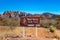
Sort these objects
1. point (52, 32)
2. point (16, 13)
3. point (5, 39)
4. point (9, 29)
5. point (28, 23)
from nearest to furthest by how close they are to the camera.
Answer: point (5, 39) → point (28, 23) → point (52, 32) → point (9, 29) → point (16, 13)

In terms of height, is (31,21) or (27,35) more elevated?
(31,21)

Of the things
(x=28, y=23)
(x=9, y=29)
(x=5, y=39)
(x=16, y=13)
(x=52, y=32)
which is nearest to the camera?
(x=5, y=39)

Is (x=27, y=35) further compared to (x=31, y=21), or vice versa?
(x=27, y=35)

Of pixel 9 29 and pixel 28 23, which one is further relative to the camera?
pixel 9 29

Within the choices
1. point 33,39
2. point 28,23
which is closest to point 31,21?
point 28,23

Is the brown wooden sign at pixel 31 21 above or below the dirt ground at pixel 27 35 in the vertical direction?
above

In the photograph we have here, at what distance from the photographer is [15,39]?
2547 centimetres

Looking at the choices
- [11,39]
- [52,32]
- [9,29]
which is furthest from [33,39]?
[9,29]

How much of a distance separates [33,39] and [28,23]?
3142mm

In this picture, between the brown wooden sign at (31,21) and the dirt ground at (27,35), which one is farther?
the brown wooden sign at (31,21)

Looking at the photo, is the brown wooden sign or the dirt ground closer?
the dirt ground

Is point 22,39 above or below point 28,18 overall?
below

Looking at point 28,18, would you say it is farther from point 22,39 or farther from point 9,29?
point 9,29

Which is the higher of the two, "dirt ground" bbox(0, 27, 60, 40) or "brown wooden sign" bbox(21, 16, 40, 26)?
"brown wooden sign" bbox(21, 16, 40, 26)
